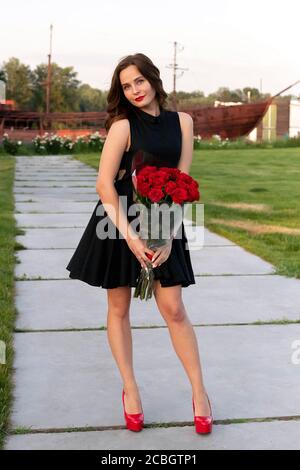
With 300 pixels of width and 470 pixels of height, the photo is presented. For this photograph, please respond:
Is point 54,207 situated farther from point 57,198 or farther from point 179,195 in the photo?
point 179,195

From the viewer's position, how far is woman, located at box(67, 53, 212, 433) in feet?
11.0

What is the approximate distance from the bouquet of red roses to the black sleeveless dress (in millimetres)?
71

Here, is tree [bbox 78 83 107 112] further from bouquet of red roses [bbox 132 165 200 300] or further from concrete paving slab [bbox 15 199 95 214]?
bouquet of red roses [bbox 132 165 200 300]

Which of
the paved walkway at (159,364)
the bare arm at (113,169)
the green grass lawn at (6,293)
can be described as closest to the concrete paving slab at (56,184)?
the green grass lawn at (6,293)

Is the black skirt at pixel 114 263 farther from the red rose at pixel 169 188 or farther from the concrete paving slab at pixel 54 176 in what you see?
the concrete paving slab at pixel 54 176

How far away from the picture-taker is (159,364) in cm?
429

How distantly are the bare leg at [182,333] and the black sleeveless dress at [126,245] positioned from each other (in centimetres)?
5

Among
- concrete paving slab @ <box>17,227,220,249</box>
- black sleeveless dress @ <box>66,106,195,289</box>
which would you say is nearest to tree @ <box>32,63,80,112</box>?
concrete paving slab @ <box>17,227,220,249</box>

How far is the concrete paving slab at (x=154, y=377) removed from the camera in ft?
11.8

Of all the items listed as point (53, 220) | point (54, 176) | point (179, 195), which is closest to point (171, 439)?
point (179, 195)

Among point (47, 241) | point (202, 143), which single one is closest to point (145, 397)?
point (47, 241)

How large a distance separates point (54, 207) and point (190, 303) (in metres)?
5.58

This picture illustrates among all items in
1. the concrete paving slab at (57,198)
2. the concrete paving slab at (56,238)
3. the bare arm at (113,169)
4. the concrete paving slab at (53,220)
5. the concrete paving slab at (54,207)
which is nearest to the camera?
the bare arm at (113,169)

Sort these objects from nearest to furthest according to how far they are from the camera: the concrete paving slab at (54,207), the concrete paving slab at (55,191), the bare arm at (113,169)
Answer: the bare arm at (113,169)
the concrete paving slab at (54,207)
the concrete paving slab at (55,191)
